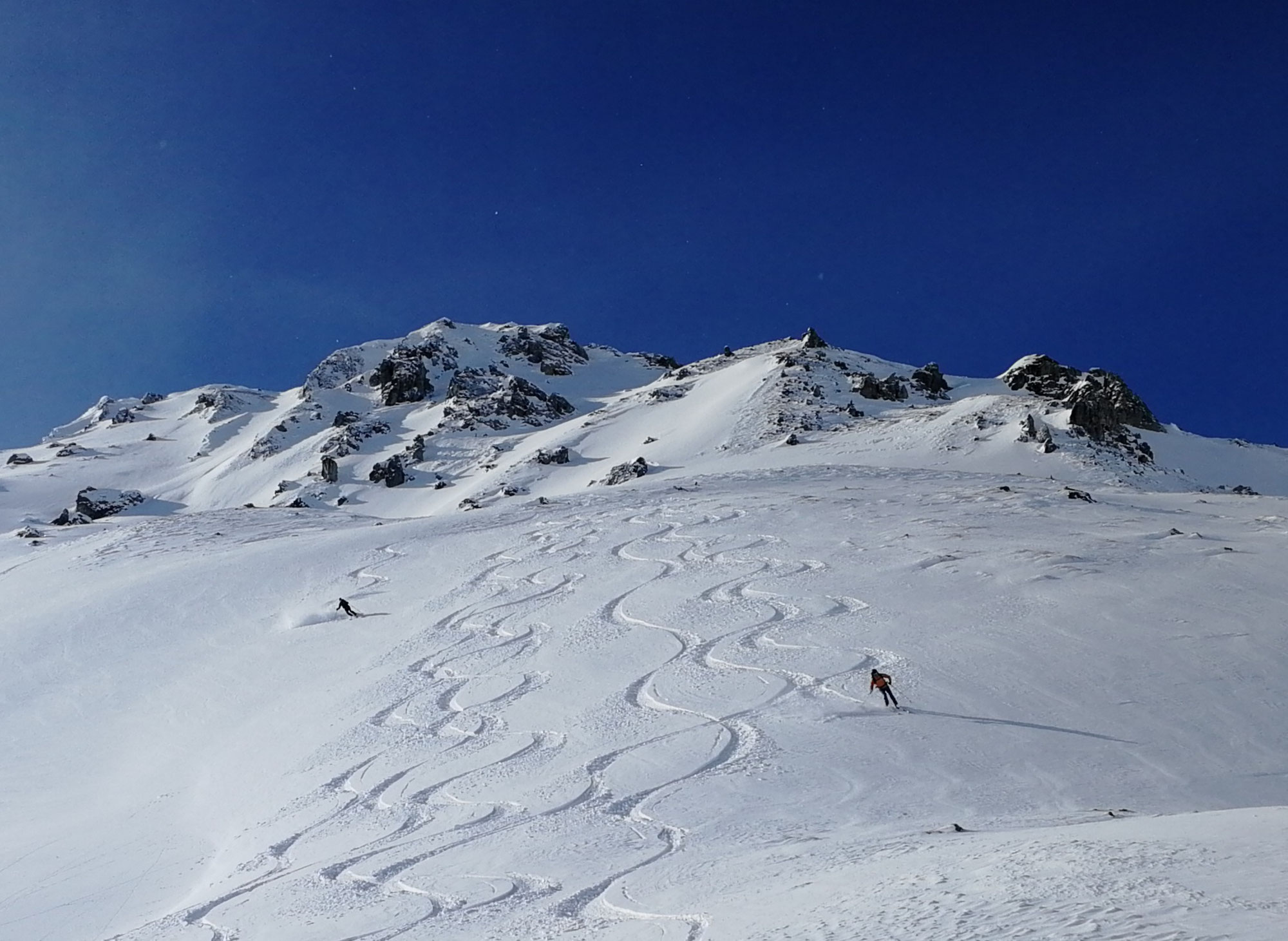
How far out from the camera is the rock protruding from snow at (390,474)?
207 ft

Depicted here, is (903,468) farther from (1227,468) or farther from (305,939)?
(305,939)

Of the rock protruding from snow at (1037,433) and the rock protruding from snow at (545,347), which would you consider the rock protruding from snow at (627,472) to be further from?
the rock protruding from snow at (545,347)

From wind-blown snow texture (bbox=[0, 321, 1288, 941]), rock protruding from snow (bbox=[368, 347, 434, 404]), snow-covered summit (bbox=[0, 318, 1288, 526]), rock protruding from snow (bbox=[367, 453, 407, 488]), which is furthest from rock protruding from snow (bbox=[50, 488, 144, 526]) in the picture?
rock protruding from snow (bbox=[368, 347, 434, 404])

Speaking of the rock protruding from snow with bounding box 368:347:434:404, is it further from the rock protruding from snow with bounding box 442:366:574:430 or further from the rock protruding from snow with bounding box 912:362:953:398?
the rock protruding from snow with bounding box 912:362:953:398

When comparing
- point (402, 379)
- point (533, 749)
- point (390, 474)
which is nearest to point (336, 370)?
point (402, 379)

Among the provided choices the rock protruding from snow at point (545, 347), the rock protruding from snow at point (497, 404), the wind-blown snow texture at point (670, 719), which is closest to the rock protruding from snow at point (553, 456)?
the rock protruding from snow at point (497, 404)

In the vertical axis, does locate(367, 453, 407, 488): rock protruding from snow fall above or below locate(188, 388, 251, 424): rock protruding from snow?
below

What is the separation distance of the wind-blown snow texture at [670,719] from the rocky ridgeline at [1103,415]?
7.87m

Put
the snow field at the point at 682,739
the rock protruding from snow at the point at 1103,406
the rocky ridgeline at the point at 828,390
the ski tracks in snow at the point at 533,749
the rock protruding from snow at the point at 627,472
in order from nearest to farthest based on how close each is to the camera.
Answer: the snow field at the point at 682,739, the ski tracks in snow at the point at 533,749, the rock protruding from snow at the point at 1103,406, the rock protruding from snow at the point at 627,472, the rocky ridgeline at the point at 828,390

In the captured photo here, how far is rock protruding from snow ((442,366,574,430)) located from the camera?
7762 cm

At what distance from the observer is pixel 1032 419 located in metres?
48.3

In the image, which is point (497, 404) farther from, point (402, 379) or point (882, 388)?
point (882, 388)

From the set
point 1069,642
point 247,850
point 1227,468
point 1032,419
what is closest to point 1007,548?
point 1069,642

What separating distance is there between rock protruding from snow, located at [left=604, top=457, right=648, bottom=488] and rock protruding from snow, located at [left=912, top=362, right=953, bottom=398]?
30.6 meters
